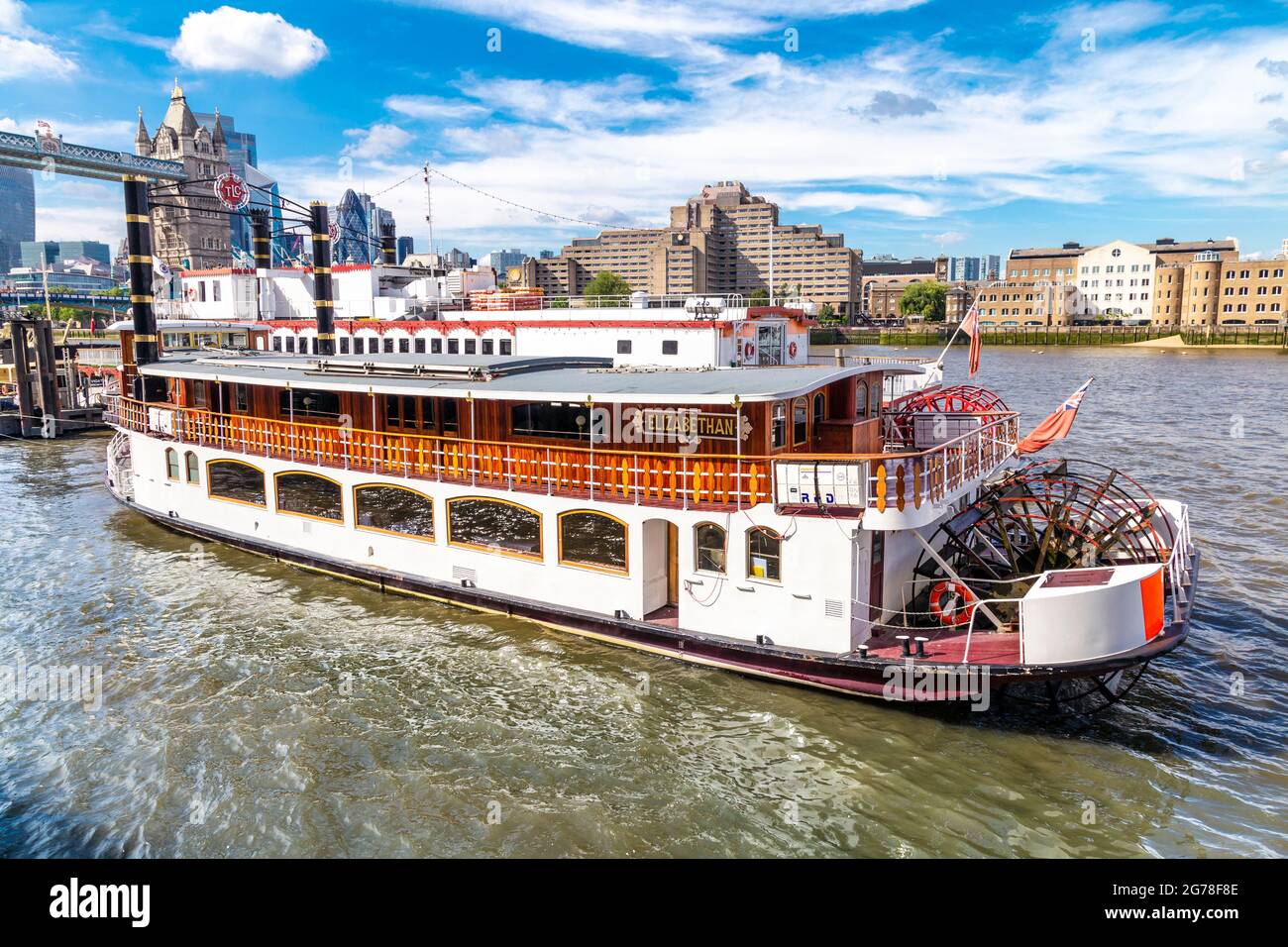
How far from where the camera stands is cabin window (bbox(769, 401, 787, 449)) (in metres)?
14.5

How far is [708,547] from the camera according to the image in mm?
13898

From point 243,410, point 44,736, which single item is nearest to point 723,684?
point 44,736

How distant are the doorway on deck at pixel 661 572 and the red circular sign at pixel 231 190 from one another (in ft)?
97.4

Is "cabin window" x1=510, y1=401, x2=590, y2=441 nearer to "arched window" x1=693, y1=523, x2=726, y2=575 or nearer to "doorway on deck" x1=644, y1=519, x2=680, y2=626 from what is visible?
"doorway on deck" x1=644, y1=519, x2=680, y2=626

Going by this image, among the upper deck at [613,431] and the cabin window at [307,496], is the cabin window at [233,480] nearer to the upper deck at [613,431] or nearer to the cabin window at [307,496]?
the upper deck at [613,431]

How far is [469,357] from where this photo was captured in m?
21.5

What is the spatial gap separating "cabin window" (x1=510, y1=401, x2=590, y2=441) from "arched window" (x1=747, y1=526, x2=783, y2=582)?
15.5 feet

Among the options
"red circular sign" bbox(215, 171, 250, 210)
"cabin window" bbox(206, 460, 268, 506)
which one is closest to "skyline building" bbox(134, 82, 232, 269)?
"red circular sign" bbox(215, 171, 250, 210)

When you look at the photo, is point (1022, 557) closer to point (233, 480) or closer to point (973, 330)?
point (973, 330)

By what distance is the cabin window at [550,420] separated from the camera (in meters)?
16.7

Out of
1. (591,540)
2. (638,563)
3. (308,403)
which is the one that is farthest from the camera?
(308,403)

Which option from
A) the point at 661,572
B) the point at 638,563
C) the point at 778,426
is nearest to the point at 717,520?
the point at 638,563

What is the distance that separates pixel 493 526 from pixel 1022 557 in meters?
10.7

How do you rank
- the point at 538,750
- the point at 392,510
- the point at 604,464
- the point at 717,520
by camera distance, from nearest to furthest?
the point at 538,750, the point at 717,520, the point at 604,464, the point at 392,510
